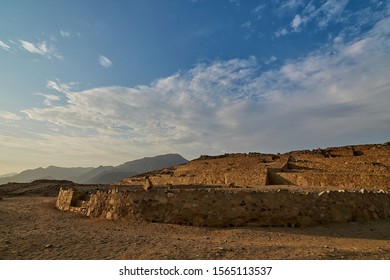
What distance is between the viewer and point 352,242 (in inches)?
304

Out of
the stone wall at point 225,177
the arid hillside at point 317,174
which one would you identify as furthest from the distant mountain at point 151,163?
the arid hillside at point 317,174

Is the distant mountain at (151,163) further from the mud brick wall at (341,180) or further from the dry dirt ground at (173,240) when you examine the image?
the dry dirt ground at (173,240)

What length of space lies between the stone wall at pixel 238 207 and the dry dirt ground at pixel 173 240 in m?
0.39

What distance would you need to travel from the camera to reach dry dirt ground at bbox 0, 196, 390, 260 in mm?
5840

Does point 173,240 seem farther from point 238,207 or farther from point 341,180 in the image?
point 341,180

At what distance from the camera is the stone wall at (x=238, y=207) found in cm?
969

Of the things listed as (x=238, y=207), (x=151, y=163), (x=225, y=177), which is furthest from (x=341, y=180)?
(x=151, y=163)

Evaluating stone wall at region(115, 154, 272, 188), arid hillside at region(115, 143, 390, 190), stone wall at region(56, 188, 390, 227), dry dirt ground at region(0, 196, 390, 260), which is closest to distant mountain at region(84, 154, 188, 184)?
stone wall at region(115, 154, 272, 188)

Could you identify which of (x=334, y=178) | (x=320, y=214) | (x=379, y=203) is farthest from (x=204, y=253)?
(x=334, y=178)

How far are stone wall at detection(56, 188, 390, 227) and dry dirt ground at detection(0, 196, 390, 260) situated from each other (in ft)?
1.30

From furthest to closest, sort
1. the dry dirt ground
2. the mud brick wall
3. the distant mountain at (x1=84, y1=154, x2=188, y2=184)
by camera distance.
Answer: the distant mountain at (x1=84, y1=154, x2=188, y2=184) → the mud brick wall → the dry dirt ground

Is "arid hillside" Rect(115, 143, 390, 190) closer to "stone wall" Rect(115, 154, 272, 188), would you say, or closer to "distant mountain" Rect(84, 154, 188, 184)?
"stone wall" Rect(115, 154, 272, 188)

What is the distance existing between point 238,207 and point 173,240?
330cm

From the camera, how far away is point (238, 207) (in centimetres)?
977
